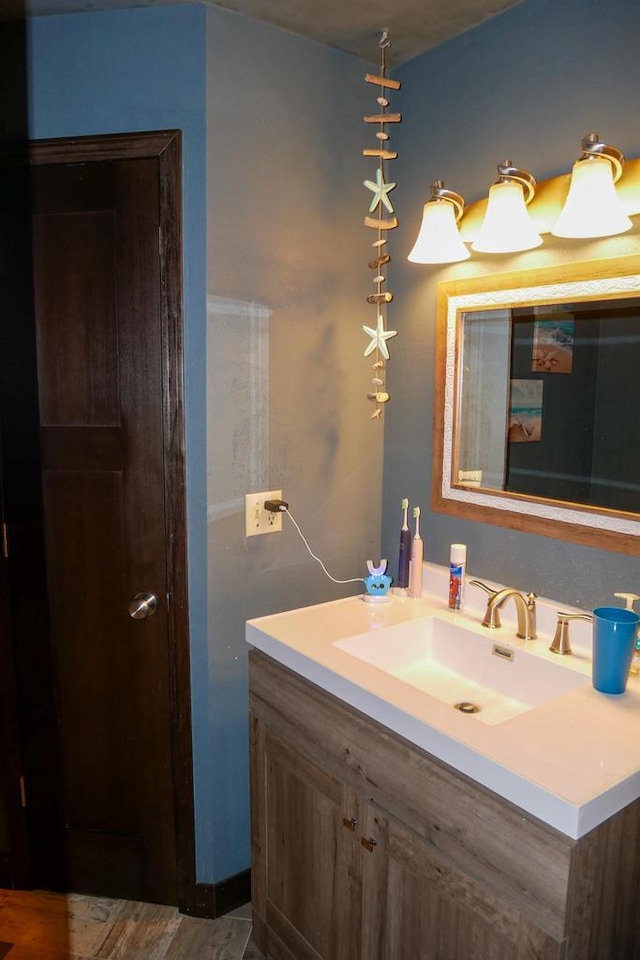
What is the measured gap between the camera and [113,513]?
71.0 inches

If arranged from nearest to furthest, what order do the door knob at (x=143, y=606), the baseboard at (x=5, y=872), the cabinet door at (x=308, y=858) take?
the cabinet door at (x=308, y=858) < the door knob at (x=143, y=606) < the baseboard at (x=5, y=872)

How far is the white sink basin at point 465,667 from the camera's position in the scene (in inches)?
56.4

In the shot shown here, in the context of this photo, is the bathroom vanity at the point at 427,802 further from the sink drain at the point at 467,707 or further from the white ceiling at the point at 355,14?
the white ceiling at the point at 355,14

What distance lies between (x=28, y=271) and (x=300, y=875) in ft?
5.54

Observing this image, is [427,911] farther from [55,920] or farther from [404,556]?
[55,920]

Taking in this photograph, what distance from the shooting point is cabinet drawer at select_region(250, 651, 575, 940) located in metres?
0.98

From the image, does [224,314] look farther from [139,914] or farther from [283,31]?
[139,914]

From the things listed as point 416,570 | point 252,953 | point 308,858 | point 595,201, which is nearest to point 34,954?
point 252,953

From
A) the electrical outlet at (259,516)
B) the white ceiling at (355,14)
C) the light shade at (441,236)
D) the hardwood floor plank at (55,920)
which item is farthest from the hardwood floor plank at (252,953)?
the white ceiling at (355,14)

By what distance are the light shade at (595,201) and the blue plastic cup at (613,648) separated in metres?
0.77

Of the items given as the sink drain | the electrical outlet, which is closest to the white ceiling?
the electrical outlet

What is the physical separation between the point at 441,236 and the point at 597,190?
0.41 m

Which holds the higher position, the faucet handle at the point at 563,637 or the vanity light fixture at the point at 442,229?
the vanity light fixture at the point at 442,229

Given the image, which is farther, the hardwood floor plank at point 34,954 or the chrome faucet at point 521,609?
the hardwood floor plank at point 34,954
